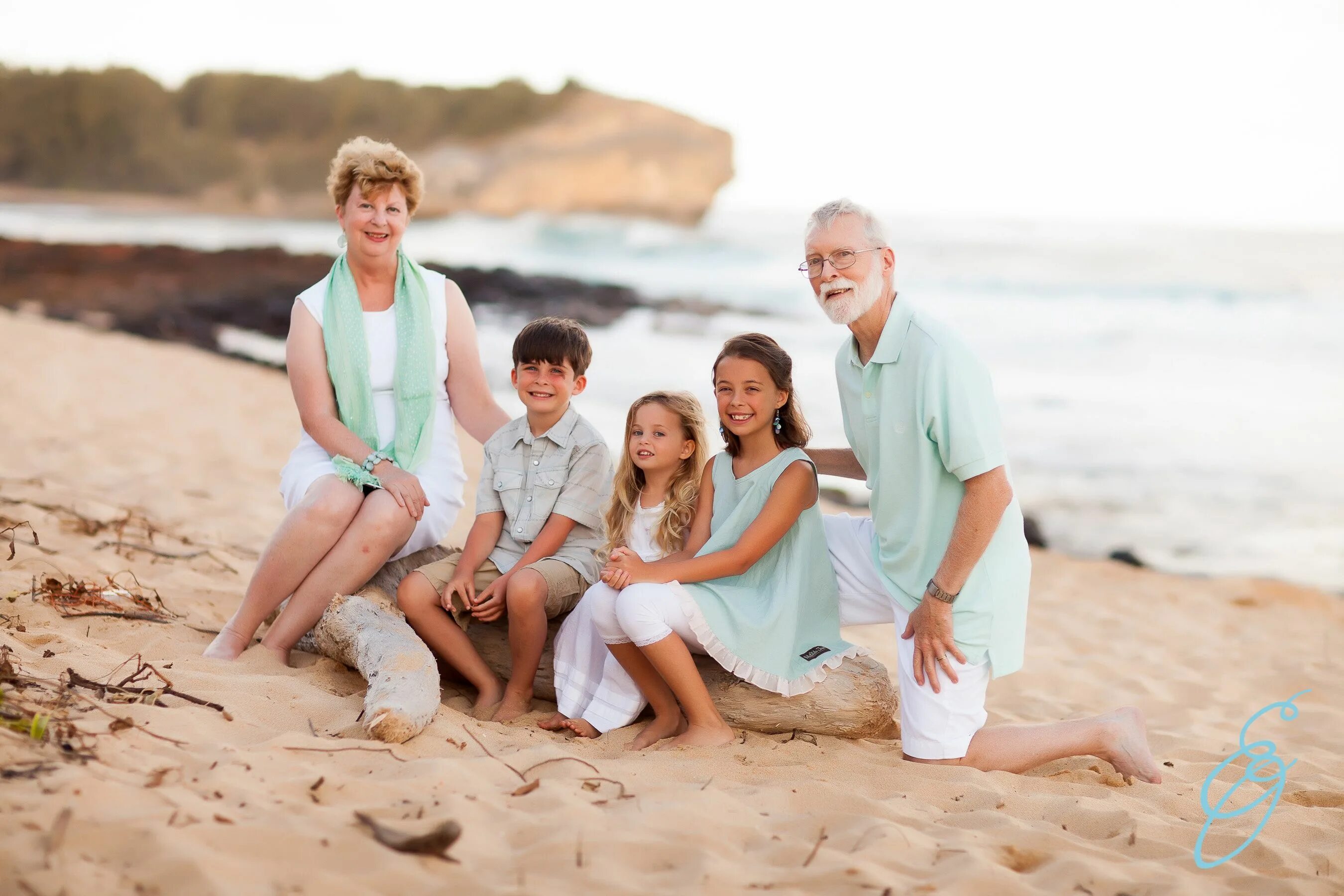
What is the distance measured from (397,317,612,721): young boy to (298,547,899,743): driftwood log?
13 cm

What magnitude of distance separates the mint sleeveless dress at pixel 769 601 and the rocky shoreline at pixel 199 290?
40.9 feet

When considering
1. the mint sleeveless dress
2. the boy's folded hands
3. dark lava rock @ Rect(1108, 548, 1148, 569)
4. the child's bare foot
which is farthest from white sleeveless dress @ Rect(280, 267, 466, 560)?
dark lava rock @ Rect(1108, 548, 1148, 569)

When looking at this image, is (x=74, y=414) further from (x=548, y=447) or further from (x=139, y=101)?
(x=139, y=101)

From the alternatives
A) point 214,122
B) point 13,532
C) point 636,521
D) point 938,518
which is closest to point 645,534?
point 636,521

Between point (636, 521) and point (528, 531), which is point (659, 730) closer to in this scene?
point (636, 521)

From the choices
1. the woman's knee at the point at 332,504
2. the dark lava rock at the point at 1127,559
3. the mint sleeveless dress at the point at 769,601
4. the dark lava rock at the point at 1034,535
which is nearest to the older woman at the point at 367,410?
the woman's knee at the point at 332,504

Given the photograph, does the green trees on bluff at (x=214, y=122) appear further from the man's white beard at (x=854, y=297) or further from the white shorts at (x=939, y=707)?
the white shorts at (x=939, y=707)

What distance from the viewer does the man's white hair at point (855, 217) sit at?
316 cm

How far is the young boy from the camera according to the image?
3424 millimetres

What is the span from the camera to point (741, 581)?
329 centimetres

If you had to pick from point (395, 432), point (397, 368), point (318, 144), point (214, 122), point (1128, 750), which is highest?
point (214, 122)

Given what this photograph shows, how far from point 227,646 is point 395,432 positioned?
942 millimetres

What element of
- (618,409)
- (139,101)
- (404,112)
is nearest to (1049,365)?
(618,409)

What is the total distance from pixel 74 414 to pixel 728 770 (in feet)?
24.2
